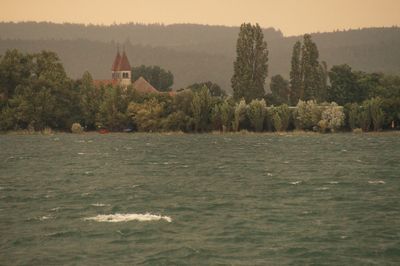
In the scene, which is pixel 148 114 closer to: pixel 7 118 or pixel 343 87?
pixel 7 118

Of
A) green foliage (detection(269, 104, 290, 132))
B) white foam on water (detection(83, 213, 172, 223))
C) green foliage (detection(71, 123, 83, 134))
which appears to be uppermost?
green foliage (detection(269, 104, 290, 132))

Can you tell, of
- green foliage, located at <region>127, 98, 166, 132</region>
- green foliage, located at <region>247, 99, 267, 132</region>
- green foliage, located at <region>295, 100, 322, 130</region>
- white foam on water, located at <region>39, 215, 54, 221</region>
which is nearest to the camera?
white foam on water, located at <region>39, 215, 54, 221</region>

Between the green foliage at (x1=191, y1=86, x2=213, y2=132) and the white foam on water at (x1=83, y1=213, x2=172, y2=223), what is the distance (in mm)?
104375

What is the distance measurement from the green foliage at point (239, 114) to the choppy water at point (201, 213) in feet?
223

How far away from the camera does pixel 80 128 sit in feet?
500

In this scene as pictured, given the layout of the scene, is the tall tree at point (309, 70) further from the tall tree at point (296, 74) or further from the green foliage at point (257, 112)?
the green foliage at point (257, 112)

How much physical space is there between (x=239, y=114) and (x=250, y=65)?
13724mm

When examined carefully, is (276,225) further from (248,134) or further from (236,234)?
(248,134)

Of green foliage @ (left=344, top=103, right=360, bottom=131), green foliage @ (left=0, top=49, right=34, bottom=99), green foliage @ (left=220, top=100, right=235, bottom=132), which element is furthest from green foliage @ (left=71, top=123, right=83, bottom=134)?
green foliage @ (left=344, top=103, right=360, bottom=131)

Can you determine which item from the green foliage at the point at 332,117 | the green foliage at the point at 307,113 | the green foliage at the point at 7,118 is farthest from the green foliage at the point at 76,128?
the green foliage at the point at 332,117

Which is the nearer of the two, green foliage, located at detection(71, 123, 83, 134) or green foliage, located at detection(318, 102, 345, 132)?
green foliage, located at detection(318, 102, 345, 132)

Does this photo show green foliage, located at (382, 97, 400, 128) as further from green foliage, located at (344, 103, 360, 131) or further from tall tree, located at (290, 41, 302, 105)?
tall tree, located at (290, 41, 302, 105)

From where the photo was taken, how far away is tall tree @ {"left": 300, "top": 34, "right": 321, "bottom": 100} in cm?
14525

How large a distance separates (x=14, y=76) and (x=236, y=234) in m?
127
